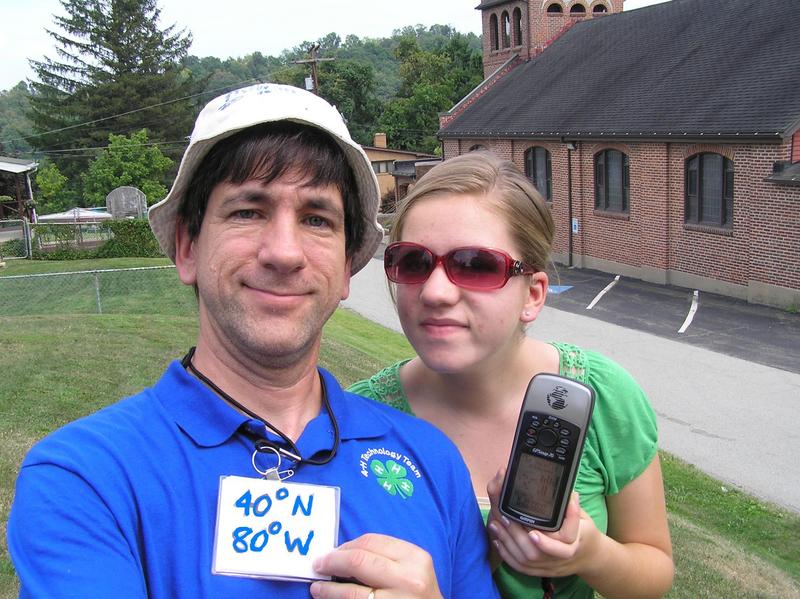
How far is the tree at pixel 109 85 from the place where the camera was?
6756cm

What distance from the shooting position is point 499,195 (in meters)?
2.41

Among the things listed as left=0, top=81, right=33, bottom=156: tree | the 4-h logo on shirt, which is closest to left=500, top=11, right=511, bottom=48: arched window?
the 4-h logo on shirt

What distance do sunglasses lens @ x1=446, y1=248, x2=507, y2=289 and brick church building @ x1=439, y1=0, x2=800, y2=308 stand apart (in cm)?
1891

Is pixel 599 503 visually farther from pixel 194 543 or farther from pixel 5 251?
pixel 5 251

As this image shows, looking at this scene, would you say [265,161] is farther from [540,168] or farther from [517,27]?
[517,27]

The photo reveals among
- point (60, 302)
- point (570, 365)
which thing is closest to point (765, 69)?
point (60, 302)

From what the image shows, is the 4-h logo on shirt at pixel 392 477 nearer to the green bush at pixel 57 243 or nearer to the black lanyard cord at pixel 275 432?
the black lanyard cord at pixel 275 432

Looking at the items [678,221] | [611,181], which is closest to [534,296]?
[678,221]

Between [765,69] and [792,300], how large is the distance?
6.89 m

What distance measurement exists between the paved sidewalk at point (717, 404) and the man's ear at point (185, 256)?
862 centimetres

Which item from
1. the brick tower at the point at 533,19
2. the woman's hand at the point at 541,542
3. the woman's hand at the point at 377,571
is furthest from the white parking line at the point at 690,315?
the brick tower at the point at 533,19

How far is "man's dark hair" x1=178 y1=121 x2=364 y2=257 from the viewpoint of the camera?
6.31 ft

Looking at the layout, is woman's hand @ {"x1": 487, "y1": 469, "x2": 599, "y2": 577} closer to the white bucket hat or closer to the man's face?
the man's face

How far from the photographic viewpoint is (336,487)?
1822 millimetres
